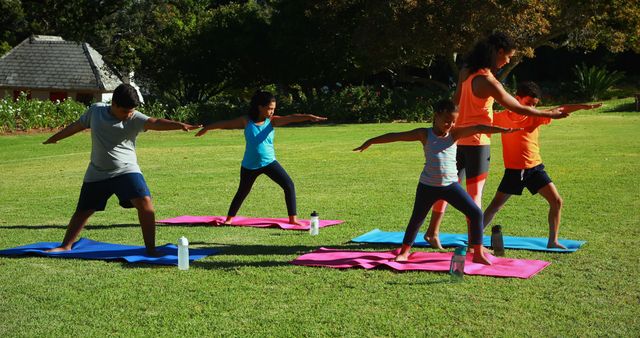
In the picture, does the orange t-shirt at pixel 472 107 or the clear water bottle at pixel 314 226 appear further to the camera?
the clear water bottle at pixel 314 226

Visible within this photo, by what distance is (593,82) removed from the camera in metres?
44.3

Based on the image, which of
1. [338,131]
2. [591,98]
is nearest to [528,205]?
[338,131]

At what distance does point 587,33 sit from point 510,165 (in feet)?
112

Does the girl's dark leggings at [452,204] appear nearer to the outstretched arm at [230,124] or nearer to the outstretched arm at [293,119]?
the outstretched arm at [293,119]

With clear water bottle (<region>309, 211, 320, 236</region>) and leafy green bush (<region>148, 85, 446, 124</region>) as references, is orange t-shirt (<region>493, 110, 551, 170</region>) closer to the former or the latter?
clear water bottle (<region>309, 211, 320, 236</region>)

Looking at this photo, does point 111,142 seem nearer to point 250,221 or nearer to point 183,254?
point 183,254

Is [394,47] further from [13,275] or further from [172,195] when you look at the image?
[13,275]

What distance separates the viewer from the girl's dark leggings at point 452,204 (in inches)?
319

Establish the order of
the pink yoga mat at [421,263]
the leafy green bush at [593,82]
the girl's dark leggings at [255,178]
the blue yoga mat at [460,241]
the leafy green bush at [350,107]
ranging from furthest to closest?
the leafy green bush at [593,82], the leafy green bush at [350,107], the girl's dark leggings at [255,178], the blue yoga mat at [460,241], the pink yoga mat at [421,263]

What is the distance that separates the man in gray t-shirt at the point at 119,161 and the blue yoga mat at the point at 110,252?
16 centimetres

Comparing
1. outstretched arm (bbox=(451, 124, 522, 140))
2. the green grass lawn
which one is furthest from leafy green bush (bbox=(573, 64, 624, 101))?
outstretched arm (bbox=(451, 124, 522, 140))

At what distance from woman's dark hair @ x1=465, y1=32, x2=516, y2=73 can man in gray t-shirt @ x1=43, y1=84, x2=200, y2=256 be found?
9.20ft

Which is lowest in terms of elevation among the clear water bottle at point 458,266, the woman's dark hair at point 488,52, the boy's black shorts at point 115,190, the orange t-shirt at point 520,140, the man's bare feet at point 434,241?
the man's bare feet at point 434,241

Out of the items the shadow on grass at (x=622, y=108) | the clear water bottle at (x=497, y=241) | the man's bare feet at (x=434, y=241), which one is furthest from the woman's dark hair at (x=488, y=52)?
the shadow on grass at (x=622, y=108)
